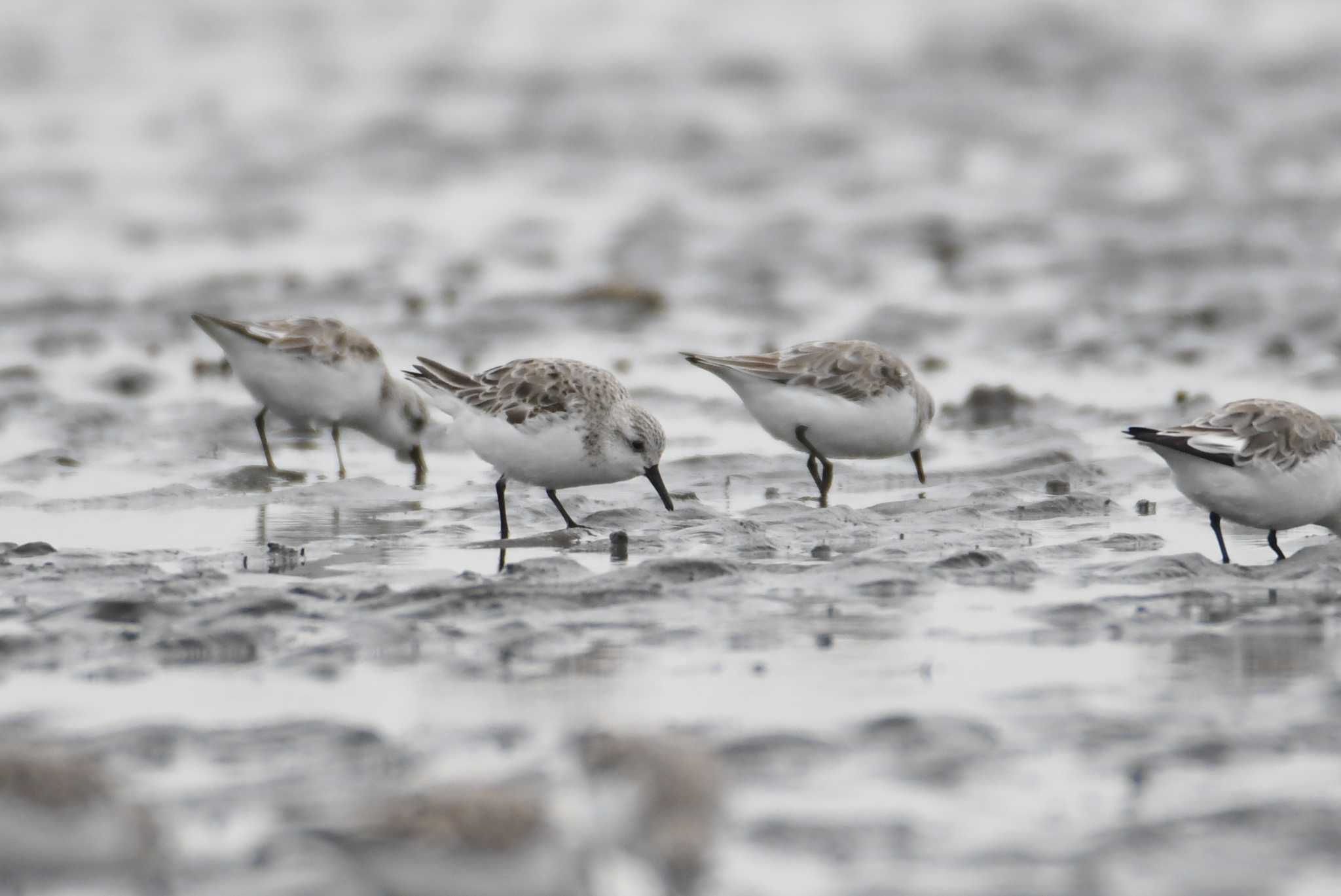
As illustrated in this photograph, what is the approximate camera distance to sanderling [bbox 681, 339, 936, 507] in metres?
10.1

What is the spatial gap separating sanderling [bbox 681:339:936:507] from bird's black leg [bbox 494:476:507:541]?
1.45 metres

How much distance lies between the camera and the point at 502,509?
909 cm

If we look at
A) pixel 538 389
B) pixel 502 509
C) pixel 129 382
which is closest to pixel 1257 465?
Result: pixel 538 389

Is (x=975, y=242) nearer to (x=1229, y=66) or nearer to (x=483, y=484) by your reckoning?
(x=483, y=484)

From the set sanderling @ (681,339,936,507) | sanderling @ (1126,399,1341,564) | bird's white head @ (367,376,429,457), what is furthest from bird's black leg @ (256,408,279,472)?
sanderling @ (1126,399,1341,564)

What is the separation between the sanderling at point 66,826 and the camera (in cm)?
408

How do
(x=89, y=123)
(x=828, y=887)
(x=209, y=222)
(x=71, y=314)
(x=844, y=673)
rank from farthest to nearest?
(x=89, y=123), (x=209, y=222), (x=71, y=314), (x=844, y=673), (x=828, y=887)

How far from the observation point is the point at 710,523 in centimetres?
890

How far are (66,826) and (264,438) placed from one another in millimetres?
7364

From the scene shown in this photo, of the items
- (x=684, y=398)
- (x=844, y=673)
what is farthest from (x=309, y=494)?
(x=844, y=673)

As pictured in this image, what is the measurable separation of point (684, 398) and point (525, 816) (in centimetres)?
897

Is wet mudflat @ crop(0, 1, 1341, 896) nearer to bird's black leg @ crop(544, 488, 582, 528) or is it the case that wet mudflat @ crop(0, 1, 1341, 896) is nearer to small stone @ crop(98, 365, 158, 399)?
small stone @ crop(98, 365, 158, 399)

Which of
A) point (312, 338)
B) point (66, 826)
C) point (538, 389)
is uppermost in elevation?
point (312, 338)

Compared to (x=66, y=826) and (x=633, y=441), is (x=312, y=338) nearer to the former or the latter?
(x=633, y=441)
